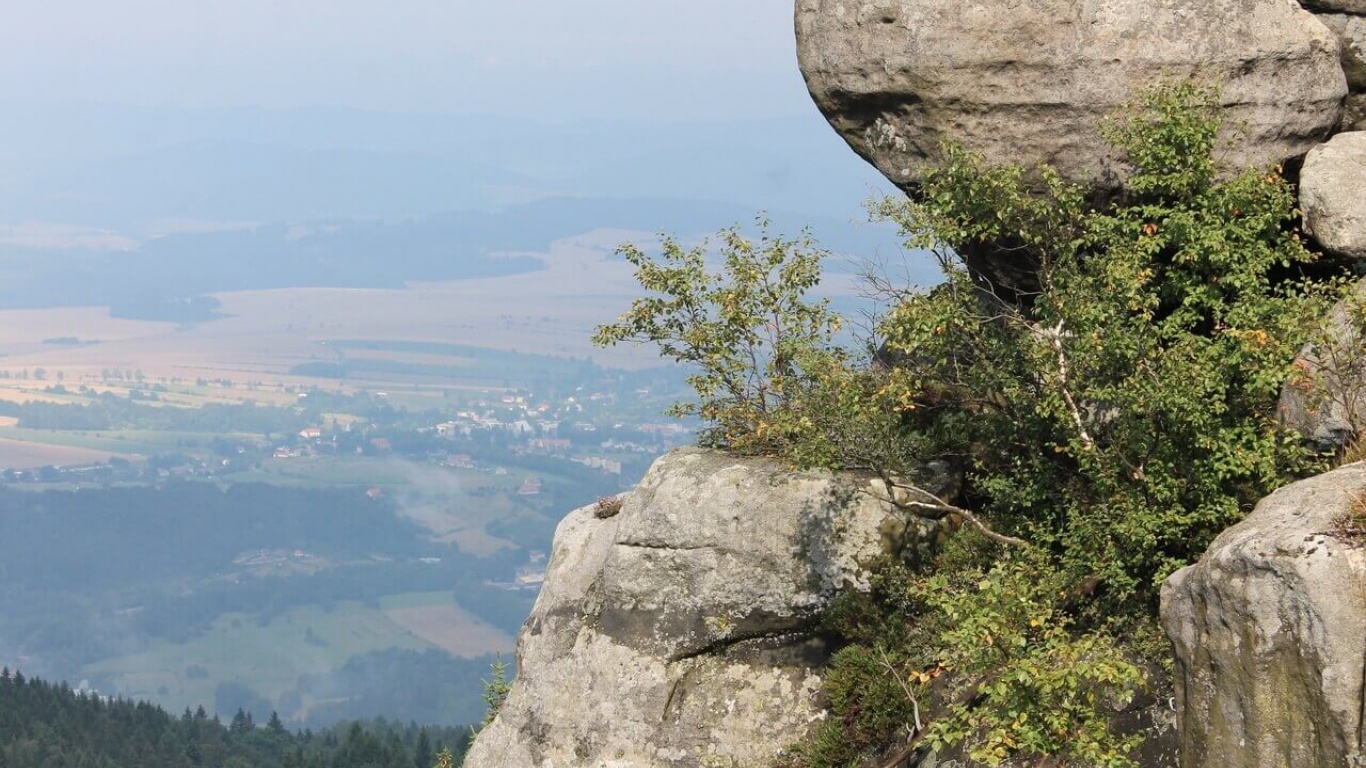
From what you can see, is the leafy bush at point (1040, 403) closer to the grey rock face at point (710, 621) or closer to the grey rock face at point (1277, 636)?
the grey rock face at point (710, 621)

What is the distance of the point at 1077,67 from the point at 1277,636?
11308 millimetres

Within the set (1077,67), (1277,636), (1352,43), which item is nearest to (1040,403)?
(1077,67)

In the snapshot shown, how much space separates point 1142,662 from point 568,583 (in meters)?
10.7

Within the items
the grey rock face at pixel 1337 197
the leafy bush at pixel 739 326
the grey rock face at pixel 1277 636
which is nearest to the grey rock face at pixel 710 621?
the leafy bush at pixel 739 326

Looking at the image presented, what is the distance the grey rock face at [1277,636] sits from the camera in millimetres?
14000

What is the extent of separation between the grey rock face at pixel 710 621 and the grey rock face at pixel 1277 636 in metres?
8.14

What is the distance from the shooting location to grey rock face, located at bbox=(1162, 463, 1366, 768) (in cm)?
1400

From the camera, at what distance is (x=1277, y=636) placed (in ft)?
47.4

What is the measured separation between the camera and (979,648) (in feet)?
54.4

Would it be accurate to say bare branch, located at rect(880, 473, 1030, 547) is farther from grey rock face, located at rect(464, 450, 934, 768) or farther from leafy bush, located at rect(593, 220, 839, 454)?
leafy bush, located at rect(593, 220, 839, 454)

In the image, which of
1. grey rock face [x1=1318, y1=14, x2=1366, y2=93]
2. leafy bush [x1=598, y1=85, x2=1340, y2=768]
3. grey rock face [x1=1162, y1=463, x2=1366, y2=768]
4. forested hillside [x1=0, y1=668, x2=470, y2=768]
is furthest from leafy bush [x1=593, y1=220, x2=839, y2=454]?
forested hillside [x1=0, y1=668, x2=470, y2=768]

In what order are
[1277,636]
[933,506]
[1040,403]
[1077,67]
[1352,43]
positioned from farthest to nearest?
[1352,43]
[1077,67]
[933,506]
[1040,403]
[1277,636]

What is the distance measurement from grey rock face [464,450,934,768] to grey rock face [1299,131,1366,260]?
729 cm

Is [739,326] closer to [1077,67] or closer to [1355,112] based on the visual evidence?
[1077,67]
